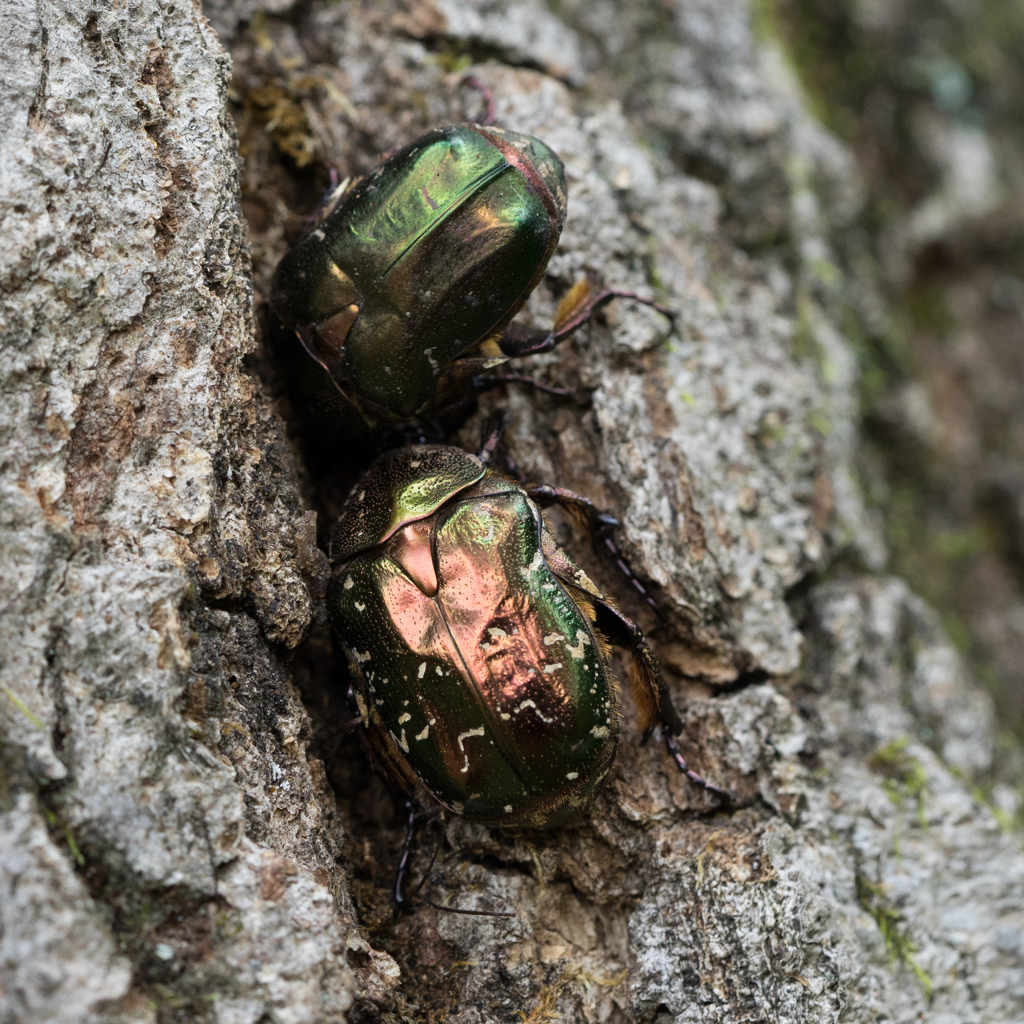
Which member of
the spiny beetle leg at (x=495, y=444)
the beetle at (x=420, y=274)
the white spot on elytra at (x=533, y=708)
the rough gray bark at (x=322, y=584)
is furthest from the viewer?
the spiny beetle leg at (x=495, y=444)

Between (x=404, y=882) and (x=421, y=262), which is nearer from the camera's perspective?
(x=404, y=882)

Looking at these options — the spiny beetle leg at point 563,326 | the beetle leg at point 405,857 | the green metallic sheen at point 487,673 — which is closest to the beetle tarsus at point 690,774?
the green metallic sheen at point 487,673

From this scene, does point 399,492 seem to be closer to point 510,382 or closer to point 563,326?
point 510,382

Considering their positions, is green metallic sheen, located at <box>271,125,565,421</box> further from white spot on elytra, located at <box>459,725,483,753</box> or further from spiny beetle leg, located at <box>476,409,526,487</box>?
white spot on elytra, located at <box>459,725,483,753</box>

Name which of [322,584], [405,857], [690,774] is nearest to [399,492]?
[322,584]

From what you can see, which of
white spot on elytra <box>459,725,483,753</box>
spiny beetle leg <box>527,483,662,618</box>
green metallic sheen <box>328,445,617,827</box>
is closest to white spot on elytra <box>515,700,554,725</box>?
green metallic sheen <box>328,445,617,827</box>

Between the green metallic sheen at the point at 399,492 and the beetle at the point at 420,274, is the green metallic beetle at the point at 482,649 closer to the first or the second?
the green metallic sheen at the point at 399,492

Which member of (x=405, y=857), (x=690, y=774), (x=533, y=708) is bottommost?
(x=690, y=774)
